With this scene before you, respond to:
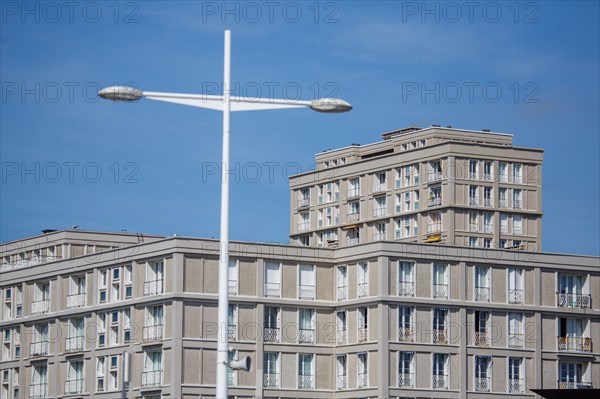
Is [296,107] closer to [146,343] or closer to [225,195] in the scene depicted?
[225,195]

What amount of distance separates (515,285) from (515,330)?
293cm

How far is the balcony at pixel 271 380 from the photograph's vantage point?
8956 centimetres

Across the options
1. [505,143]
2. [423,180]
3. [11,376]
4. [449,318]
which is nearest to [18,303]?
[11,376]

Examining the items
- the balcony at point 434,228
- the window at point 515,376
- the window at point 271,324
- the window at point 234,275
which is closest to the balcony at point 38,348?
the window at point 234,275

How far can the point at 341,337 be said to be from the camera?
304ft

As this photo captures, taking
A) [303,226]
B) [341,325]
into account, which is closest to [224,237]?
[341,325]

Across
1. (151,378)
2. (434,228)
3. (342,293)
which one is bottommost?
(151,378)

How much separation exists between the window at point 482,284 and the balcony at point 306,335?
421 inches

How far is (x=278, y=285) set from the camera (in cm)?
9162

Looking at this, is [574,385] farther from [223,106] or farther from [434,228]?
[223,106]

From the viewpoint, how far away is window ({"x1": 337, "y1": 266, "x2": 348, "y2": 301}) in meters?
93.4

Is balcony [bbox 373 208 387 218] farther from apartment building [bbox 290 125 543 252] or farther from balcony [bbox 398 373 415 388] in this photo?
balcony [bbox 398 373 415 388]

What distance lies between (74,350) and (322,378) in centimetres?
1606

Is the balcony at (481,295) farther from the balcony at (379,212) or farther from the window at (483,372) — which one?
the balcony at (379,212)
